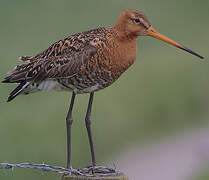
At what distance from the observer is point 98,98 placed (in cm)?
1569

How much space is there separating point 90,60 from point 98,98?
738 cm

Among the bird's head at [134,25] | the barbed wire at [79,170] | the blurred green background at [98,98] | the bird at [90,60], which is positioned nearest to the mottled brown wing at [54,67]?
the bird at [90,60]

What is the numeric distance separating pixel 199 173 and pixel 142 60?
6876 millimetres

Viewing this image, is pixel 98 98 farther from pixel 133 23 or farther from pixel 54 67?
pixel 133 23

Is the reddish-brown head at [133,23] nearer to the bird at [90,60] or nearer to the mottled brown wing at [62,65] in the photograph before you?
the bird at [90,60]

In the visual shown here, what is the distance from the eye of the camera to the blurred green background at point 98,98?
13523 mm

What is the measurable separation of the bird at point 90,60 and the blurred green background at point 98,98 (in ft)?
13.2

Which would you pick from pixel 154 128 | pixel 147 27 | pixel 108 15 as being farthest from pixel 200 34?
pixel 147 27

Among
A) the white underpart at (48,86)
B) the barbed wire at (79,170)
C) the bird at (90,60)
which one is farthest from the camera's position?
the white underpart at (48,86)

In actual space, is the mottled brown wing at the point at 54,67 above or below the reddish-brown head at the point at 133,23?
below

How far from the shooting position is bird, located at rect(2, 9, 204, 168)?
8.33m

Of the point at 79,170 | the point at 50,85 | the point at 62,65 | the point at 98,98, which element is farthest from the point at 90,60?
the point at 98,98

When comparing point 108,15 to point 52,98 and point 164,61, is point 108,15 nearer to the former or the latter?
point 164,61

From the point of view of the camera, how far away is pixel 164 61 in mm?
18359
